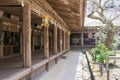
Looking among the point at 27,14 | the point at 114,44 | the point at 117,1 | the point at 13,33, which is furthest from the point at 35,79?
the point at 117,1

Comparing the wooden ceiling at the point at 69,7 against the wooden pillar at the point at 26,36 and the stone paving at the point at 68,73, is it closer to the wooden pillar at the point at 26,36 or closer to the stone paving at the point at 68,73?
the wooden pillar at the point at 26,36

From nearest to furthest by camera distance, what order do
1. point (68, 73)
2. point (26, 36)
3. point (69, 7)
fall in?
point (26, 36) < point (68, 73) < point (69, 7)

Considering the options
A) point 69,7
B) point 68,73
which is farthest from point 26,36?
point 69,7

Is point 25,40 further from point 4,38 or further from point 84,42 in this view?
point 84,42

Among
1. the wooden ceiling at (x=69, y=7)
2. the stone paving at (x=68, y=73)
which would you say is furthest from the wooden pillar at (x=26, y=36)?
the wooden ceiling at (x=69, y=7)

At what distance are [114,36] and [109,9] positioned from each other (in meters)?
6.29

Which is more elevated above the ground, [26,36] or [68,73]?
[26,36]

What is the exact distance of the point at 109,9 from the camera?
26297 mm

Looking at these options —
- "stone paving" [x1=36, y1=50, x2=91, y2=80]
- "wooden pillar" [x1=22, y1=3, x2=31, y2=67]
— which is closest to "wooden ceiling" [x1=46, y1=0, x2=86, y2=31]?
"wooden pillar" [x1=22, y1=3, x2=31, y2=67]

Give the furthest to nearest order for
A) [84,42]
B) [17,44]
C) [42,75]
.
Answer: [84,42] < [17,44] < [42,75]

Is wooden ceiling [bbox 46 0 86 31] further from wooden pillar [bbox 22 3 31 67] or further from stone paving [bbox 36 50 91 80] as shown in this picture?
stone paving [bbox 36 50 91 80]

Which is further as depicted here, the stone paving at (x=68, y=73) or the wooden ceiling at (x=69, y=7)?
the wooden ceiling at (x=69, y=7)

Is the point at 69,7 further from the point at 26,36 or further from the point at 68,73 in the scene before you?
the point at 26,36

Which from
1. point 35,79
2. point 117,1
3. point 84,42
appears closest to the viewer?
point 35,79
